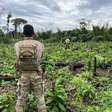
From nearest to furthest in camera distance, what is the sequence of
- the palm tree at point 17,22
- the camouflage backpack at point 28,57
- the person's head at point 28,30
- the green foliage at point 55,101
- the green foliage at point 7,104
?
1. the person's head at point 28,30
2. the camouflage backpack at point 28,57
3. the green foliage at point 7,104
4. the green foliage at point 55,101
5. the palm tree at point 17,22

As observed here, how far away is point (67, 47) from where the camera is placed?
81.9 ft

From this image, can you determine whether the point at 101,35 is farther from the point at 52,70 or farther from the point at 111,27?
the point at 52,70

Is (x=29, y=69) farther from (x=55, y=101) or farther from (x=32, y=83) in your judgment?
(x=55, y=101)

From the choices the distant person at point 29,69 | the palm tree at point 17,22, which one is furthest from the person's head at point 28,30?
the palm tree at point 17,22

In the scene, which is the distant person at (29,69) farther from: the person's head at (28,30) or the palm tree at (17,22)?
the palm tree at (17,22)

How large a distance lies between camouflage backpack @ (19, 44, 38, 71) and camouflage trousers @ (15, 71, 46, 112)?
125 millimetres

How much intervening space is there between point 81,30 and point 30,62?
25.7m

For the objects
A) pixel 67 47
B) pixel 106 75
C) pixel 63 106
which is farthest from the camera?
pixel 67 47

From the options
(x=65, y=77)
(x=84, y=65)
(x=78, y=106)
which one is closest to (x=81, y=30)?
(x=84, y=65)

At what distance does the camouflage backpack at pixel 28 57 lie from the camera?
8414 millimetres

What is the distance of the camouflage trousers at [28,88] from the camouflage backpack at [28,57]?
4.9 inches

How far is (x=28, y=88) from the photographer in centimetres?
854

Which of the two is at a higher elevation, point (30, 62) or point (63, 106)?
point (30, 62)

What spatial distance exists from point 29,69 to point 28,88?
1.25 feet
